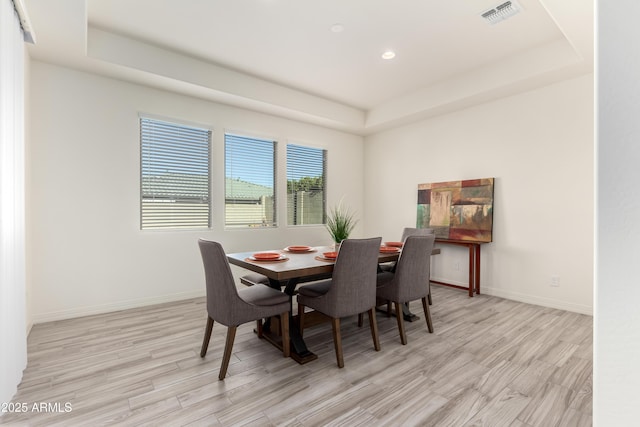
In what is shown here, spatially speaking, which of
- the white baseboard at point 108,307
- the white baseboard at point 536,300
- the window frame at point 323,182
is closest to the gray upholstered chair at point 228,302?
the white baseboard at point 108,307

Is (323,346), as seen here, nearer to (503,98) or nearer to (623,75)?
(623,75)

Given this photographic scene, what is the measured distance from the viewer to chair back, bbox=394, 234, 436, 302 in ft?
8.69

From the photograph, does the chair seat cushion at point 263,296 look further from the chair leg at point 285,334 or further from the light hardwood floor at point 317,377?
the light hardwood floor at point 317,377

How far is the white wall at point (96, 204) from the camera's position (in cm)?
314

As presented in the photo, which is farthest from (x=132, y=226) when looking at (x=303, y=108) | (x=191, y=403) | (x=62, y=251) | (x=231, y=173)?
(x=303, y=108)

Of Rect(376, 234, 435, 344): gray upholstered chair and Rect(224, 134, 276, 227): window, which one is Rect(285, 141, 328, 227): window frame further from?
Rect(376, 234, 435, 344): gray upholstered chair

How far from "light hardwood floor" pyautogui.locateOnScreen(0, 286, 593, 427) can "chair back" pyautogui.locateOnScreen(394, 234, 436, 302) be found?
0.44 metres

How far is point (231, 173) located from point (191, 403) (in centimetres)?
319

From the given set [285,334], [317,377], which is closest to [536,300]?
[317,377]

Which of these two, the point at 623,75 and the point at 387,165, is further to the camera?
the point at 387,165

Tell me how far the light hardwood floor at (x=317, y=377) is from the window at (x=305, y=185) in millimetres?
2472

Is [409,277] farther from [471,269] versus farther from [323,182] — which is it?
[323,182]

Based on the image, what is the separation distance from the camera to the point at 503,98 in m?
4.08

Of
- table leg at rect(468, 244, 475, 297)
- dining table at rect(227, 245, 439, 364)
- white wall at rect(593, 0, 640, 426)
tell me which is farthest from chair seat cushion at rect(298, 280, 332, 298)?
table leg at rect(468, 244, 475, 297)
